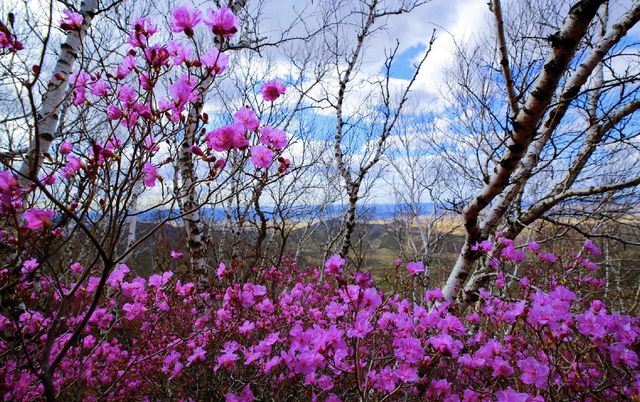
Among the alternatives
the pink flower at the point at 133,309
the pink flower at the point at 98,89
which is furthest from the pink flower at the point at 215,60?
the pink flower at the point at 133,309

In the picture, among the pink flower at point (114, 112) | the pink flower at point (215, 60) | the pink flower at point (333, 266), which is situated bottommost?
the pink flower at point (333, 266)

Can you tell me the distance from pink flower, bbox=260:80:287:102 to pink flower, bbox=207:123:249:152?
0.35m

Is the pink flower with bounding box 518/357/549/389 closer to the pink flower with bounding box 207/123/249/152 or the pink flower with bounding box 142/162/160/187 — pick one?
the pink flower with bounding box 207/123/249/152

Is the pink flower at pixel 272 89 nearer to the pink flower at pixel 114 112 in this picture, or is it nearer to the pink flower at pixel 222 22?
the pink flower at pixel 222 22

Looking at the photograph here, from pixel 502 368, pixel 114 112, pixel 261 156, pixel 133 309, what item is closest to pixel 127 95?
pixel 114 112

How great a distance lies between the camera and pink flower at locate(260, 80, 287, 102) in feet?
5.82

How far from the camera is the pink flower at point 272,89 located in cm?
177

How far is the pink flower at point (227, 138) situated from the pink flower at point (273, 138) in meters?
0.16

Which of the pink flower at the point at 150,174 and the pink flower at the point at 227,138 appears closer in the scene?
the pink flower at the point at 227,138

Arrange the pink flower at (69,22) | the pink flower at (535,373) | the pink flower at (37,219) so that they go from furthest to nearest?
1. the pink flower at (535,373)
2. the pink flower at (69,22)
3. the pink flower at (37,219)

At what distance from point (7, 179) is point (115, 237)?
421mm

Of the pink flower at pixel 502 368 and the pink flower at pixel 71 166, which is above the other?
the pink flower at pixel 71 166

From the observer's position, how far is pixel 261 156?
1.68 meters

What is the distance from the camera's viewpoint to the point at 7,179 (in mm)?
1008
